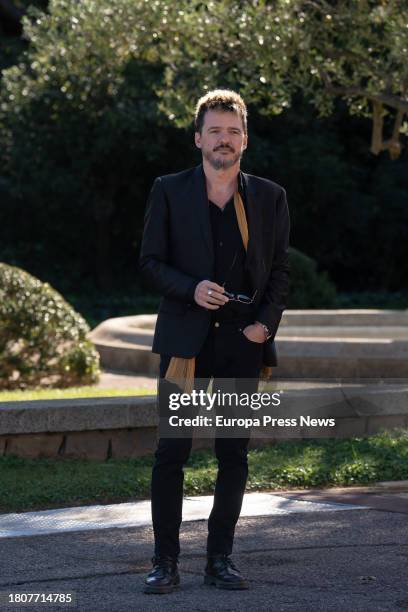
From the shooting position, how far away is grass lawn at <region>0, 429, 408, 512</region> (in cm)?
712

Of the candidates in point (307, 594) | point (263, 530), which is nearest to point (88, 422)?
point (263, 530)

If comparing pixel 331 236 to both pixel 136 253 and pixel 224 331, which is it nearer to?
pixel 136 253

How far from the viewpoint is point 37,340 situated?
38.0ft

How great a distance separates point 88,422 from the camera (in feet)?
26.5

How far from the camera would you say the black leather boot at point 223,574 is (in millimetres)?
5082

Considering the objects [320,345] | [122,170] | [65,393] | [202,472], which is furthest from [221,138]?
[122,170]

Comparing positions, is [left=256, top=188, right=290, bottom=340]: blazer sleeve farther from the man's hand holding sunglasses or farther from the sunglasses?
the man's hand holding sunglasses

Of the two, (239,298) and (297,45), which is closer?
(239,298)

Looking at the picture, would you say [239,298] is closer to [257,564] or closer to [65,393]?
[257,564]

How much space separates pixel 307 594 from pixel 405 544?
103 centimetres

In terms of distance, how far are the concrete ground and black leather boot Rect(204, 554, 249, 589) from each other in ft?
0.14

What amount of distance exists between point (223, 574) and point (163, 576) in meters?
0.25

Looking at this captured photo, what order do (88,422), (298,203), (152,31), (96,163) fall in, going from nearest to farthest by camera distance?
1. (88,422)
2. (152,31)
3. (96,163)
4. (298,203)

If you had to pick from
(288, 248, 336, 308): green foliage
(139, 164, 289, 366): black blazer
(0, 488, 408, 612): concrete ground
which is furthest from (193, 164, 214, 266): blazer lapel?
(288, 248, 336, 308): green foliage
